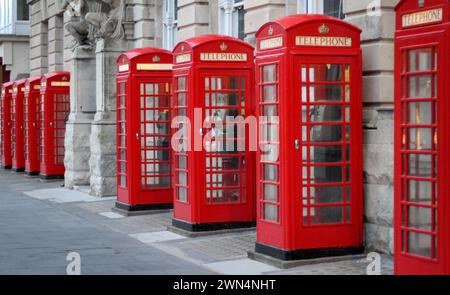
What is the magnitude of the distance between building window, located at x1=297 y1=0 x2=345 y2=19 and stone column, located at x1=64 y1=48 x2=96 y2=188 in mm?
7594

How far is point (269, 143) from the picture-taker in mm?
10508

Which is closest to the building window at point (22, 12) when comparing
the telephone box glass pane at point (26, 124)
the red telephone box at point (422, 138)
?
A: the telephone box glass pane at point (26, 124)

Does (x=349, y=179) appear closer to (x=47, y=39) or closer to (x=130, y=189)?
(x=130, y=189)

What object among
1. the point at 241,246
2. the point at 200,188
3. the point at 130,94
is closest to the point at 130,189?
the point at 130,94

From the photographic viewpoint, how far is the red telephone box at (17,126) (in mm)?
25781

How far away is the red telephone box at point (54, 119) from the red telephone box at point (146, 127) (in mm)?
7244

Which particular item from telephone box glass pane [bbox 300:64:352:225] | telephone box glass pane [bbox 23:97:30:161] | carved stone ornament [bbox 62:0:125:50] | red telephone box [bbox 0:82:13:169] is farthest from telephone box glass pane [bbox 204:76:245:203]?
red telephone box [bbox 0:82:13:169]

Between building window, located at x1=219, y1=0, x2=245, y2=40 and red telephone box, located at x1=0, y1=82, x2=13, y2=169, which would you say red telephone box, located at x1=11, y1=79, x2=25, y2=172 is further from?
building window, located at x1=219, y1=0, x2=245, y2=40

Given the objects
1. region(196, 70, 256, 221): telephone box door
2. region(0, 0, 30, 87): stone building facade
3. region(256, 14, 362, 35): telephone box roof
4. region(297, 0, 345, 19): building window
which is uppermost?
region(0, 0, 30, 87): stone building facade

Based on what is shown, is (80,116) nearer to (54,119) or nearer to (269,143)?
(54,119)

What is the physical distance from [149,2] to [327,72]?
31.3 ft

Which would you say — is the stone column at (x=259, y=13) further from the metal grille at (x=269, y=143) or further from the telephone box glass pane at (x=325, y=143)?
the telephone box glass pane at (x=325, y=143)

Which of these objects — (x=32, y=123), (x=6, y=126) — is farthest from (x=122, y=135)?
(x=6, y=126)

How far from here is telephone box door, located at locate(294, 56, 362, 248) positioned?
1008cm
